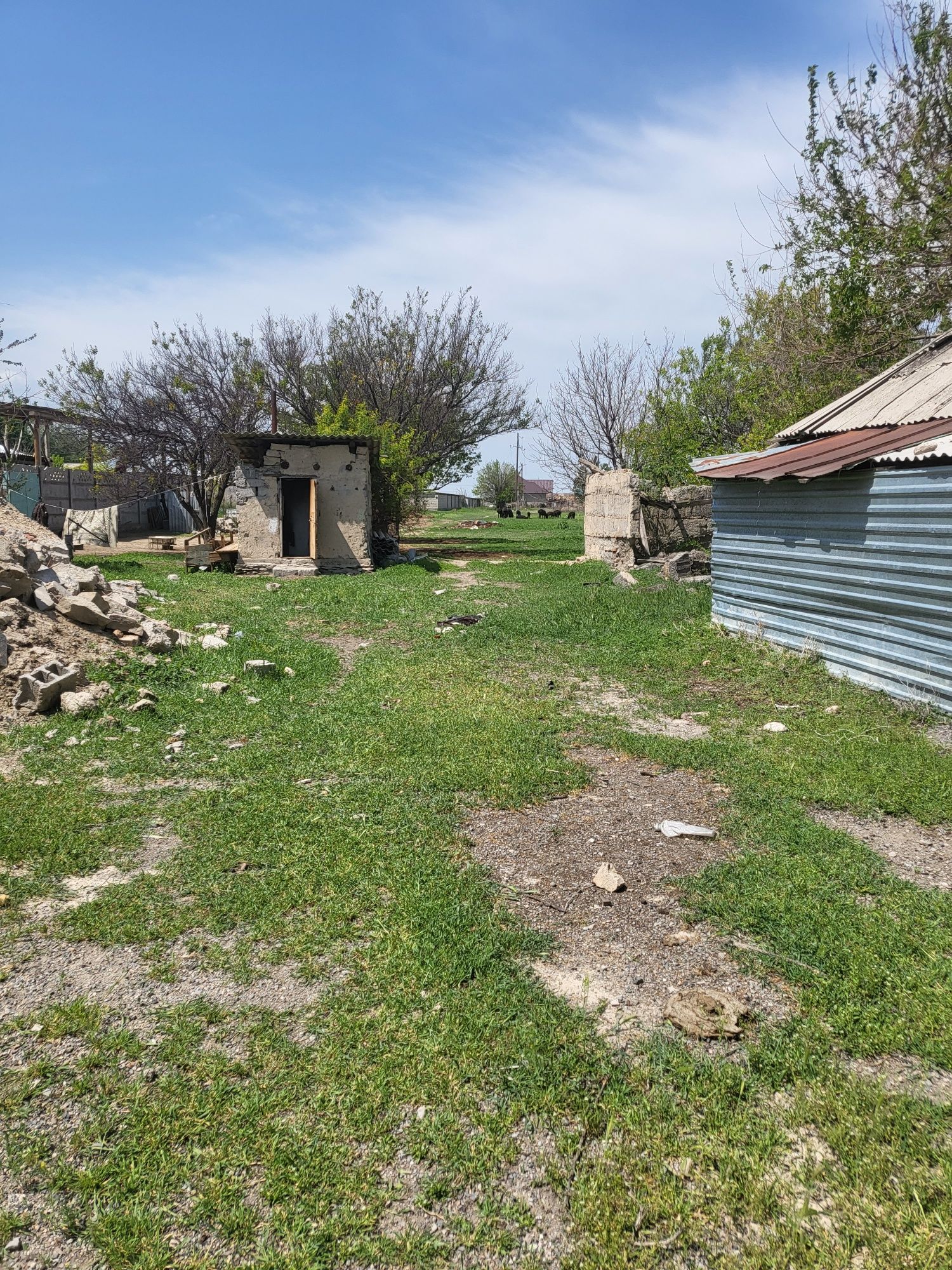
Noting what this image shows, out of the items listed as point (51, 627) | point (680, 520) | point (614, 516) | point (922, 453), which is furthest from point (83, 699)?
point (680, 520)

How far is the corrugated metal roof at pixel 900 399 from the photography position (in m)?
7.34

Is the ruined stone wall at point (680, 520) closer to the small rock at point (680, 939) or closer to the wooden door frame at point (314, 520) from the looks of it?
the wooden door frame at point (314, 520)

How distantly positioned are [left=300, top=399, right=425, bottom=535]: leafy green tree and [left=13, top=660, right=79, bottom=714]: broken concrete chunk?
1273 cm

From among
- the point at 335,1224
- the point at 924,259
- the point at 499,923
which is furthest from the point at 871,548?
the point at 335,1224

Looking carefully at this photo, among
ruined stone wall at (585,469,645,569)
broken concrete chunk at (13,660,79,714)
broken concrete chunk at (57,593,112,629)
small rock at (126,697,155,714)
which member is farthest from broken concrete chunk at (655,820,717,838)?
ruined stone wall at (585,469,645,569)

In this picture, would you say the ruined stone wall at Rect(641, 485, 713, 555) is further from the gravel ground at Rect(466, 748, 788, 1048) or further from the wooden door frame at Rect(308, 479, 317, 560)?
the gravel ground at Rect(466, 748, 788, 1048)

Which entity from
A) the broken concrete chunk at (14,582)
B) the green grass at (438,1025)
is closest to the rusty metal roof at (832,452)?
the green grass at (438,1025)

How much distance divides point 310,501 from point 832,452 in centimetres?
1182

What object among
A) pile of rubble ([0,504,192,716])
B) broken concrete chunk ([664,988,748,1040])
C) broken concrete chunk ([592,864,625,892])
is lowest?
broken concrete chunk ([664,988,748,1040])

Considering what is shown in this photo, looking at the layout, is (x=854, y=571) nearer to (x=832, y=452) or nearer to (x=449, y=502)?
(x=832, y=452)

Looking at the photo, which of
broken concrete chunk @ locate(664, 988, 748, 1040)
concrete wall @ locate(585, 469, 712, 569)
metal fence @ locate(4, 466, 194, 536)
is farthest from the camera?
metal fence @ locate(4, 466, 194, 536)

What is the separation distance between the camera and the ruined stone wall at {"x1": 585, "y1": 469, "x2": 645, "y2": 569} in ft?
52.1

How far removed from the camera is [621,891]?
3.73 metres

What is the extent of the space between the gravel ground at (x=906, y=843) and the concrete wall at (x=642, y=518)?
11.9m
